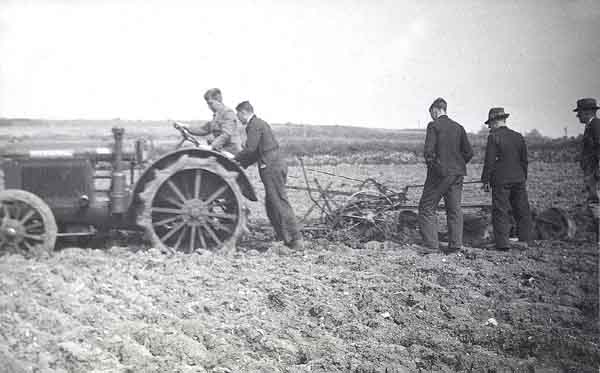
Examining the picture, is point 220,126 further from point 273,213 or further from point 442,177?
point 442,177

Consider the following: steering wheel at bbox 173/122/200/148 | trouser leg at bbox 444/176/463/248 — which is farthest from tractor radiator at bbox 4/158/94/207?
trouser leg at bbox 444/176/463/248

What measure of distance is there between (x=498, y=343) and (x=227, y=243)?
2900 millimetres

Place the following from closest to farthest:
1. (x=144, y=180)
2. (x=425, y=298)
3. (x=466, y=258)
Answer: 1. (x=425, y=298)
2. (x=144, y=180)
3. (x=466, y=258)

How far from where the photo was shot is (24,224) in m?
4.82

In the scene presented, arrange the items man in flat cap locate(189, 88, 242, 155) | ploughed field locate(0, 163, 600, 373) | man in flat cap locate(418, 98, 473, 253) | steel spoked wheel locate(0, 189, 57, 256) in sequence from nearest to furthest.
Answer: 1. ploughed field locate(0, 163, 600, 373)
2. steel spoked wheel locate(0, 189, 57, 256)
3. man in flat cap locate(189, 88, 242, 155)
4. man in flat cap locate(418, 98, 473, 253)

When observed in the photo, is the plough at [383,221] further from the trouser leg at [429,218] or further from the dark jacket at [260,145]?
the dark jacket at [260,145]

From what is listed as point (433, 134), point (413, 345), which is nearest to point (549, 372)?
point (413, 345)

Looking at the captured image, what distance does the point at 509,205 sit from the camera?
6.58 m

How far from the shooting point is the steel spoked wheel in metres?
4.64

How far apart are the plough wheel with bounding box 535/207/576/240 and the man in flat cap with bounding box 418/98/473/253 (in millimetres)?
1799

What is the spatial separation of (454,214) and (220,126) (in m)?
3.07

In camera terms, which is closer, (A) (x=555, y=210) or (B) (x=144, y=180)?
(B) (x=144, y=180)

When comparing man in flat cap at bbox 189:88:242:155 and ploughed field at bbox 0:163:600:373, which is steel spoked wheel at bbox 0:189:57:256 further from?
man in flat cap at bbox 189:88:242:155

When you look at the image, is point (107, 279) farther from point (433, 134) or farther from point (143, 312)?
point (433, 134)
